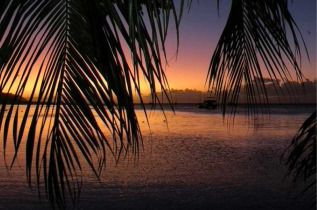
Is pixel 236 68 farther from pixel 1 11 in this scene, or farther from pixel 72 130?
pixel 1 11

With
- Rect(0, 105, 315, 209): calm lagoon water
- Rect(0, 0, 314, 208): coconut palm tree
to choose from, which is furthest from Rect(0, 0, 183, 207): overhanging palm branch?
Rect(0, 105, 315, 209): calm lagoon water

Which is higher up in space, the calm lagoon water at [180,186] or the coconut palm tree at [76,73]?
the coconut palm tree at [76,73]

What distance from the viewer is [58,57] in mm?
818

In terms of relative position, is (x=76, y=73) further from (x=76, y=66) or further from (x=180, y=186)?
(x=180, y=186)

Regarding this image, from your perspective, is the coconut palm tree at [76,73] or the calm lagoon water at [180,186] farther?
the calm lagoon water at [180,186]

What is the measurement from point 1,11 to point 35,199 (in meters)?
6.62

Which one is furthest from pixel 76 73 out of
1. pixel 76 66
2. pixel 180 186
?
pixel 180 186

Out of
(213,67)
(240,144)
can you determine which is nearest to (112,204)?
(213,67)

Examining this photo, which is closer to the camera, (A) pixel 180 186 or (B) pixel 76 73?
(B) pixel 76 73

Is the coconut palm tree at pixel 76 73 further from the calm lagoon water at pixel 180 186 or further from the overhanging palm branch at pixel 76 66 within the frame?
the calm lagoon water at pixel 180 186

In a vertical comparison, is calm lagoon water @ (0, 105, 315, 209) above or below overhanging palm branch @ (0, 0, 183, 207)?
below

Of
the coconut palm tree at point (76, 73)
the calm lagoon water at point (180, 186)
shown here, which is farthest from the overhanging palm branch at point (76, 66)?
the calm lagoon water at point (180, 186)

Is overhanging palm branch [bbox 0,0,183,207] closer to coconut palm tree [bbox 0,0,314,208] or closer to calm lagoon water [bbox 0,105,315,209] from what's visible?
coconut palm tree [bbox 0,0,314,208]

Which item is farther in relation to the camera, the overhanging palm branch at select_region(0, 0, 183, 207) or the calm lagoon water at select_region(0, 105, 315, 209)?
the calm lagoon water at select_region(0, 105, 315, 209)
